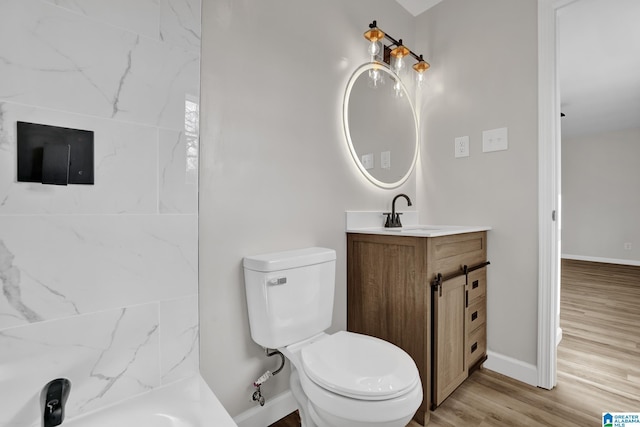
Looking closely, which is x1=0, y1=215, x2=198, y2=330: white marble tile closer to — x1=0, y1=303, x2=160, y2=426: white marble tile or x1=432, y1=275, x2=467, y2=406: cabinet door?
x1=0, y1=303, x2=160, y2=426: white marble tile

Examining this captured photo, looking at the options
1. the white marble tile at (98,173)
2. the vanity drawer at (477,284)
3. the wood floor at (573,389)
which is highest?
the white marble tile at (98,173)

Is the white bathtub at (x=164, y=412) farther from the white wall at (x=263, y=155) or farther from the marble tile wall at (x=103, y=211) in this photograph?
the white wall at (x=263, y=155)

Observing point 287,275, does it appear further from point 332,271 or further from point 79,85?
point 79,85

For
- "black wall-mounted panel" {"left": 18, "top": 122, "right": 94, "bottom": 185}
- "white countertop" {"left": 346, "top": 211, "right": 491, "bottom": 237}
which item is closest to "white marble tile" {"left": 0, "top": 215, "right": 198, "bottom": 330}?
"black wall-mounted panel" {"left": 18, "top": 122, "right": 94, "bottom": 185}

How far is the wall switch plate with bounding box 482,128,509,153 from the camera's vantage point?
1.80 metres

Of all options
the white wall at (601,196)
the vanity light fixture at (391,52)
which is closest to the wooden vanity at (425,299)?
the vanity light fixture at (391,52)

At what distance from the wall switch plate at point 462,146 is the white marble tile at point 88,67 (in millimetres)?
1665

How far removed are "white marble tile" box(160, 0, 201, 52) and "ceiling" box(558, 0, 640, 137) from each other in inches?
74.4

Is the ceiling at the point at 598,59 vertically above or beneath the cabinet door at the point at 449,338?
above

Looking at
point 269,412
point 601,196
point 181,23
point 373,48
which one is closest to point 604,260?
point 601,196

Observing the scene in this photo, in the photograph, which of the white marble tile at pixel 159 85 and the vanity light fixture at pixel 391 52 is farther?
the vanity light fixture at pixel 391 52

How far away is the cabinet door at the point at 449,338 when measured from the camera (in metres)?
1.40

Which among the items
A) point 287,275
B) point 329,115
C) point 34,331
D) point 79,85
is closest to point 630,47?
point 329,115

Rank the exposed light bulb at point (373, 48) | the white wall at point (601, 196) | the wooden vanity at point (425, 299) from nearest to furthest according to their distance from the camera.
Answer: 1. the wooden vanity at point (425, 299)
2. the exposed light bulb at point (373, 48)
3. the white wall at point (601, 196)
